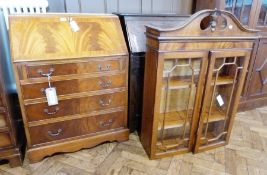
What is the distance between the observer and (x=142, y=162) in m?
1.66

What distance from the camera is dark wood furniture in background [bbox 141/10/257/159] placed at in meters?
1.33

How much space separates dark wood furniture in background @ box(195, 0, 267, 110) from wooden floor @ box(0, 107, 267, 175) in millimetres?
684

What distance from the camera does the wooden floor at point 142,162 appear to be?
1568 millimetres

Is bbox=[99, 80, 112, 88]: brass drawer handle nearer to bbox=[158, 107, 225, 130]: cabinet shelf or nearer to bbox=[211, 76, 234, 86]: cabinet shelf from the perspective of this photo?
bbox=[158, 107, 225, 130]: cabinet shelf

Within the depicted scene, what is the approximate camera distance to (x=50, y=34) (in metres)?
1.41

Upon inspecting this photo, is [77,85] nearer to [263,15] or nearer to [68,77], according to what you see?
[68,77]

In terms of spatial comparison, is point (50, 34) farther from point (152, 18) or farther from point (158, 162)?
point (158, 162)

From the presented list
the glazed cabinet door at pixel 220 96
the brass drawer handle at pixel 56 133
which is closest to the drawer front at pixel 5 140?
the brass drawer handle at pixel 56 133

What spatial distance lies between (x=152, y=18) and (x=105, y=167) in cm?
129

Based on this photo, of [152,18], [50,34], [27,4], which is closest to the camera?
[50,34]

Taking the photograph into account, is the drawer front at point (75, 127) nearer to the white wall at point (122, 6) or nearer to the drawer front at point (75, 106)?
the drawer front at point (75, 106)

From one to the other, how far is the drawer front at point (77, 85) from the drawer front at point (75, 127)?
0.25 metres

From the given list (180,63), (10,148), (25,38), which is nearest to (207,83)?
(180,63)

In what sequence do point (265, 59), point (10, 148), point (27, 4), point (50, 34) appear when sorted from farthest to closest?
point (265, 59)
point (27, 4)
point (10, 148)
point (50, 34)
